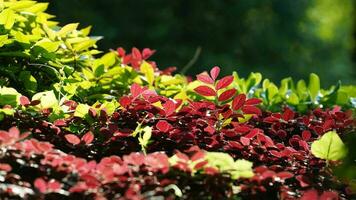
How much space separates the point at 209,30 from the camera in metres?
12.6

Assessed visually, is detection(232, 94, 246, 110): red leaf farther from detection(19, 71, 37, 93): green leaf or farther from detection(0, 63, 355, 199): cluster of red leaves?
detection(19, 71, 37, 93): green leaf

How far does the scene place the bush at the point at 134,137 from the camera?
71.7 inches

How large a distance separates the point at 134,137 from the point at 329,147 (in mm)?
856

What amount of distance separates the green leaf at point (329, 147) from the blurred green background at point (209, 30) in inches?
375

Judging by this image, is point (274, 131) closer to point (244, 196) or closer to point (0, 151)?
point (244, 196)

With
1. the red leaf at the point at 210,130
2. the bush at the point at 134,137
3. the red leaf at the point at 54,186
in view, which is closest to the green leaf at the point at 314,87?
the bush at the point at 134,137

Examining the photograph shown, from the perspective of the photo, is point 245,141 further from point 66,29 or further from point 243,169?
point 66,29

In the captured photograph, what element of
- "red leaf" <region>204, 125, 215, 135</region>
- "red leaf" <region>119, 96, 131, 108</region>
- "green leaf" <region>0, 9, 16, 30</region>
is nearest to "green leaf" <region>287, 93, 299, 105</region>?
"red leaf" <region>204, 125, 215, 135</region>

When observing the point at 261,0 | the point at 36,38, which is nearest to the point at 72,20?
the point at 261,0

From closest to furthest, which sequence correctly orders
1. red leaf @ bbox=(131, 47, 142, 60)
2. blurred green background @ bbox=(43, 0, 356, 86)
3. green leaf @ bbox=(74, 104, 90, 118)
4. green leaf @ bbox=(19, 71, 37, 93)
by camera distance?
green leaf @ bbox=(74, 104, 90, 118), green leaf @ bbox=(19, 71, 37, 93), red leaf @ bbox=(131, 47, 142, 60), blurred green background @ bbox=(43, 0, 356, 86)

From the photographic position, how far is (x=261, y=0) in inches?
509

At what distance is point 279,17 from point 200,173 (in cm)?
1212

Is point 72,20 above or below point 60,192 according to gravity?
above

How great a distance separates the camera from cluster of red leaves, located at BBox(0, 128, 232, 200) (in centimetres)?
176
